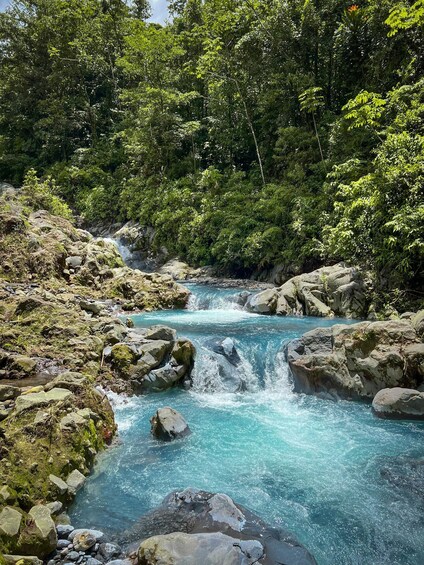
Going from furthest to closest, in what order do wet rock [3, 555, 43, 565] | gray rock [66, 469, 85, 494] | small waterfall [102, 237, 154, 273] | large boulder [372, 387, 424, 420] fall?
small waterfall [102, 237, 154, 273] < large boulder [372, 387, 424, 420] < gray rock [66, 469, 85, 494] < wet rock [3, 555, 43, 565]

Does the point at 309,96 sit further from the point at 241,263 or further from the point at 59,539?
the point at 59,539

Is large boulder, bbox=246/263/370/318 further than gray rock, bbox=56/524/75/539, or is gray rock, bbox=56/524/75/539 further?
large boulder, bbox=246/263/370/318

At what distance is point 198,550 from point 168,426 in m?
3.13

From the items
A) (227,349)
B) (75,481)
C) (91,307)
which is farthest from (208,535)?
(91,307)

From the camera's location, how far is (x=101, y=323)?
10133mm

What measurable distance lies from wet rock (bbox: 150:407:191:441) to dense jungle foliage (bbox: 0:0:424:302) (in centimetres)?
840

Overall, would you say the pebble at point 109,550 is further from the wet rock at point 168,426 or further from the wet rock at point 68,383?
the wet rock at point 68,383

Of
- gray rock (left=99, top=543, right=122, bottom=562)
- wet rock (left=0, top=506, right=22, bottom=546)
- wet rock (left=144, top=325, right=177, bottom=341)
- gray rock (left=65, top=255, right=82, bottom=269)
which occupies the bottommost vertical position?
gray rock (left=99, top=543, right=122, bottom=562)

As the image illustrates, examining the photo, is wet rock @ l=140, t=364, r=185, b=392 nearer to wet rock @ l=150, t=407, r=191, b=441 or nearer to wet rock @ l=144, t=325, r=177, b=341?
wet rock @ l=144, t=325, r=177, b=341

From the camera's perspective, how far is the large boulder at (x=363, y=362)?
25.7 feet

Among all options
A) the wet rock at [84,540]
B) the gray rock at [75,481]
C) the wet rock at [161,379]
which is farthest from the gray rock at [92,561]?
the wet rock at [161,379]

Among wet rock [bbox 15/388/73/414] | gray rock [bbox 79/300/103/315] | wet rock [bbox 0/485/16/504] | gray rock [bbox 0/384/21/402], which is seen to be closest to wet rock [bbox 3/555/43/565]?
wet rock [bbox 0/485/16/504]

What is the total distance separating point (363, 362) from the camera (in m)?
8.20

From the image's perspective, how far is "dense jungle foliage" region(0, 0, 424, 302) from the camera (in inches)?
541
